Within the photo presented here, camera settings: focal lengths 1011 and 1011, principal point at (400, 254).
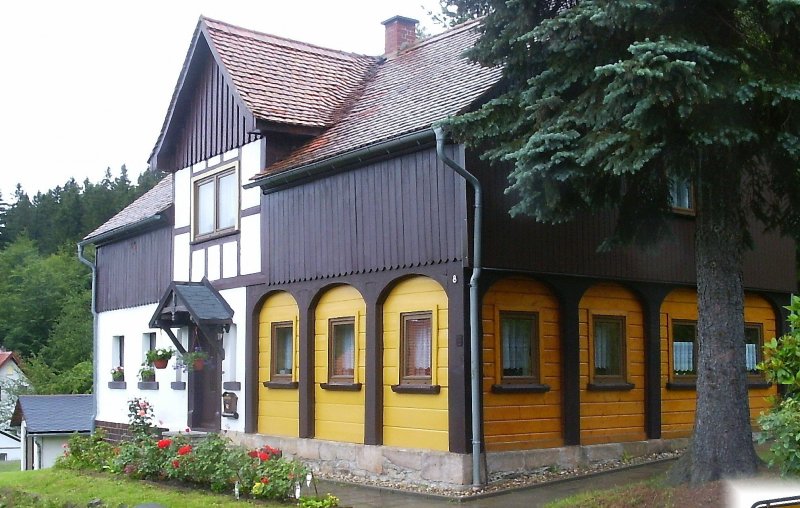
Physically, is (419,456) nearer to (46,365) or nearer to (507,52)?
(507,52)

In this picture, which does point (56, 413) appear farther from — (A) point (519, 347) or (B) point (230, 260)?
(A) point (519, 347)

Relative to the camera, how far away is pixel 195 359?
1881 cm

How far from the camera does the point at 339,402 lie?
16.1m

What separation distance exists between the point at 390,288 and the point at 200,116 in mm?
7429

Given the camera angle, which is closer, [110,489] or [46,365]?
[110,489]

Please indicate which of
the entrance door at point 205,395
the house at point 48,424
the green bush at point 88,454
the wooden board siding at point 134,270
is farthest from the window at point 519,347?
the house at point 48,424

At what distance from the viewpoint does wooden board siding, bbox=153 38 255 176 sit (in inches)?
758

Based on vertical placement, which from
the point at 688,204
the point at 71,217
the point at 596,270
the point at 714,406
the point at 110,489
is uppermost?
the point at 71,217

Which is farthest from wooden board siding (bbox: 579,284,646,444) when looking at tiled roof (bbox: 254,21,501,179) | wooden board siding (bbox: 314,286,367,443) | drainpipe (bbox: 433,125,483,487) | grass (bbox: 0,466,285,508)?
grass (bbox: 0,466,285,508)

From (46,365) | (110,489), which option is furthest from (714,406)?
(46,365)

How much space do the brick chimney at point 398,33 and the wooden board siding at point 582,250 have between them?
28.3 feet

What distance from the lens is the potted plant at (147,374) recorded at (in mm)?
20906

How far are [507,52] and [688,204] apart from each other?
726cm

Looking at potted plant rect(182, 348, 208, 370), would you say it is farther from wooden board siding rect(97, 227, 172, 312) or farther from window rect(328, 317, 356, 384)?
window rect(328, 317, 356, 384)
